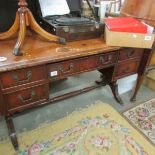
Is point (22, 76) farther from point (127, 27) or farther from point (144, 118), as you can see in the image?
point (144, 118)

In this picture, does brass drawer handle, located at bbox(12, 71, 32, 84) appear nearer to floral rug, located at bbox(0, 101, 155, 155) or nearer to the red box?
floral rug, located at bbox(0, 101, 155, 155)

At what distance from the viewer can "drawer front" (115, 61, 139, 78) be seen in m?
1.53

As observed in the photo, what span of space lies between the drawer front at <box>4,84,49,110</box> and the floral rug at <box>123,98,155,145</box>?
858 millimetres

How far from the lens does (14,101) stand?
110 cm

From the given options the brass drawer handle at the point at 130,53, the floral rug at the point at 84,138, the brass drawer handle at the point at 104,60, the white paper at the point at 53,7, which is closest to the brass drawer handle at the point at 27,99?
the floral rug at the point at 84,138

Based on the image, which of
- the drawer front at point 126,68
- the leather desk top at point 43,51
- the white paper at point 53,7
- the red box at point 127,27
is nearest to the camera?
the leather desk top at point 43,51

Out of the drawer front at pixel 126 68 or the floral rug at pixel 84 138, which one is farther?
the drawer front at pixel 126 68

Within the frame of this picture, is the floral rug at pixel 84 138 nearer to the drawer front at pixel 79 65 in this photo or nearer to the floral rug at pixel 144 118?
the floral rug at pixel 144 118

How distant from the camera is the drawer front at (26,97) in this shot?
108 cm

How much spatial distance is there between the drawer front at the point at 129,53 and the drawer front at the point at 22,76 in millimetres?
692

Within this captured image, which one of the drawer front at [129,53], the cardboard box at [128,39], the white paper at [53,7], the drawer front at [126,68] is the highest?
the white paper at [53,7]

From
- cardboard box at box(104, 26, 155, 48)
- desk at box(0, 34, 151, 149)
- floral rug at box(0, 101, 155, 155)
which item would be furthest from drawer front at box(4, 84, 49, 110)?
cardboard box at box(104, 26, 155, 48)

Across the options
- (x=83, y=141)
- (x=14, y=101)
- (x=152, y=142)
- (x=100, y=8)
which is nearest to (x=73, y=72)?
(x=14, y=101)

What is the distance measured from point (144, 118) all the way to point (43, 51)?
113 centimetres
